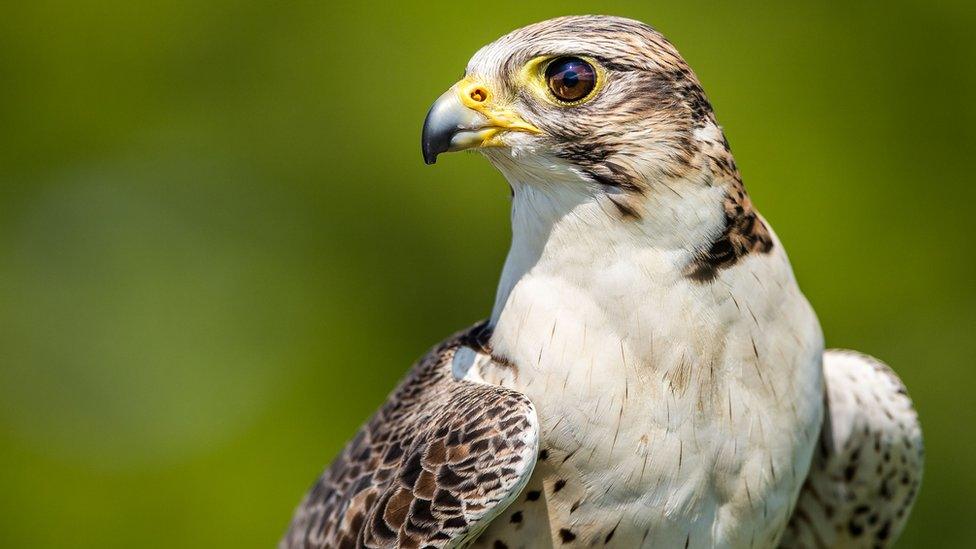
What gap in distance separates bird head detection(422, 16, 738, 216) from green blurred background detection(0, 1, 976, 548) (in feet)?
13.5

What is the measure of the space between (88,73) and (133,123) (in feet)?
2.17

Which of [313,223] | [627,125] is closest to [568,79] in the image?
[627,125]

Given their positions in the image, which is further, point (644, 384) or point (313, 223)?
point (313, 223)

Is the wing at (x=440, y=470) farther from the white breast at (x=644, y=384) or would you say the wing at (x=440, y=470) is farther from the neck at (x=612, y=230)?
the neck at (x=612, y=230)

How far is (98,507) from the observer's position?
7352 millimetres

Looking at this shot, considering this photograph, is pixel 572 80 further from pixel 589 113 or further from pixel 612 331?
pixel 612 331

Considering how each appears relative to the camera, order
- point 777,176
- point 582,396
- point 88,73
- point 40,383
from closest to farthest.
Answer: point 582,396
point 777,176
point 40,383
point 88,73

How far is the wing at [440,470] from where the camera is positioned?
9.84ft

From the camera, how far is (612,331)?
121 inches

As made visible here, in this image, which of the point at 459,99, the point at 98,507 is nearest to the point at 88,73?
the point at 98,507

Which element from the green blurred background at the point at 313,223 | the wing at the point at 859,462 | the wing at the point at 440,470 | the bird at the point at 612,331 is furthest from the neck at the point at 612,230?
the green blurred background at the point at 313,223

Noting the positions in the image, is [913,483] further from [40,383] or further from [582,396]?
Answer: [40,383]

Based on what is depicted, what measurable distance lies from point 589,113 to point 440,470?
1.04m

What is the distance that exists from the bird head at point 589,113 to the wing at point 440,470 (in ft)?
2.18
